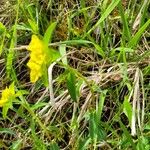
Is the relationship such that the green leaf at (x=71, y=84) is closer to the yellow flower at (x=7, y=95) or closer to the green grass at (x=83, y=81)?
the green grass at (x=83, y=81)

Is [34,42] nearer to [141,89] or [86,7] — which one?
[141,89]

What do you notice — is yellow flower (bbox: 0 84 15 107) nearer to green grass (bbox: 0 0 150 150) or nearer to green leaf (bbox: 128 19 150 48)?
green grass (bbox: 0 0 150 150)

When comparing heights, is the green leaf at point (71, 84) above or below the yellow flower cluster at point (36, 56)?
below

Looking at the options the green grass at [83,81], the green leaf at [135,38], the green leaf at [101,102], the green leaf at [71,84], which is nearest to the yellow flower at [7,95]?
the green grass at [83,81]

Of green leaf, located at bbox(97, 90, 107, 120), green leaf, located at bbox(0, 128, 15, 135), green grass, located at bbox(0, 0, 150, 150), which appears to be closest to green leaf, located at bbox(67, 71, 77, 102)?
green grass, located at bbox(0, 0, 150, 150)

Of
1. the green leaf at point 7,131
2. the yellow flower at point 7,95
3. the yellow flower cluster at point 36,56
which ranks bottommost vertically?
the green leaf at point 7,131

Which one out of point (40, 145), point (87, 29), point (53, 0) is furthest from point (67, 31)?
point (40, 145)
